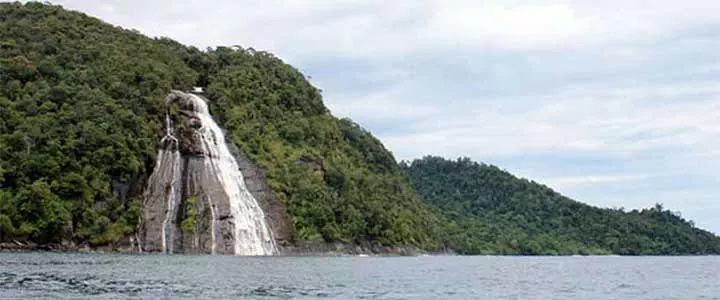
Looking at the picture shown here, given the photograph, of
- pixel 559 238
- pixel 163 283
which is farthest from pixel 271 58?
pixel 163 283

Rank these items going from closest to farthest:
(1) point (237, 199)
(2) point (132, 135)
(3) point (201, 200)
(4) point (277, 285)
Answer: (4) point (277, 285), (3) point (201, 200), (1) point (237, 199), (2) point (132, 135)

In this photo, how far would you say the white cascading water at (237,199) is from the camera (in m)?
101

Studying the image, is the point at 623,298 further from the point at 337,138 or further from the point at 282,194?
the point at 337,138

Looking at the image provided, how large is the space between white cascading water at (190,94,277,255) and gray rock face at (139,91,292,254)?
792 millimetres

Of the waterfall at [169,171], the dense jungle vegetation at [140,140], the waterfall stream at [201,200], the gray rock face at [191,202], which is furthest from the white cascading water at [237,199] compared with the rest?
the dense jungle vegetation at [140,140]

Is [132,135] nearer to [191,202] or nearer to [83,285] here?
[191,202]

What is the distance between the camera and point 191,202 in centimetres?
10131

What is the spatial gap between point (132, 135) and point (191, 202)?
13296mm

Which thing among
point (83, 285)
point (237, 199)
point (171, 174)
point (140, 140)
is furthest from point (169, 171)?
point (83, 285)

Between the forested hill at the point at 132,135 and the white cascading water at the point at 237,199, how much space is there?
5239mm

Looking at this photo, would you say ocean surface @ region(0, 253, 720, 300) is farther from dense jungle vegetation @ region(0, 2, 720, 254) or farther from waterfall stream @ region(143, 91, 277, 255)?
waterfall stream @ region(143, 91, 277, 255)

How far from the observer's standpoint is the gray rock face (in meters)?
96.9

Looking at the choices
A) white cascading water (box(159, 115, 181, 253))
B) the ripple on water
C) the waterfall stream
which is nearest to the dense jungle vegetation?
white cascading water (box(159, 115, 181, 253))

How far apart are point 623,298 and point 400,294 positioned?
11.4 m
